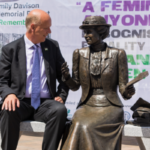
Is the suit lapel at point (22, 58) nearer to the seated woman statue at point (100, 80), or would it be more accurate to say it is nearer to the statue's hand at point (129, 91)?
the seated woman statue at point (100, 80)

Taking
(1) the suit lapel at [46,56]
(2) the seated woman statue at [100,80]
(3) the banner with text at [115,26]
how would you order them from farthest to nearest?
(3) the banner with text at [115,26] → (1) the suit lapel at [46,56] → (2) the seated woman statue at [100,80]

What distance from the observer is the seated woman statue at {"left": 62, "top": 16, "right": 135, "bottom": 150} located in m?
3.56

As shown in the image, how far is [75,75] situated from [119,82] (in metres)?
0.56

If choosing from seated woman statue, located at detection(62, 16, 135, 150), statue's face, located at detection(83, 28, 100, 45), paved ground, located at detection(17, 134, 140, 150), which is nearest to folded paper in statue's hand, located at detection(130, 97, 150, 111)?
seated woman statue, located at detection(62, 16, 135, 150)

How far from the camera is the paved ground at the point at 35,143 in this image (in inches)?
214

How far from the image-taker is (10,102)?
3436 mm

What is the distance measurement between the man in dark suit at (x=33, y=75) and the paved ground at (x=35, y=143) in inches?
67.6

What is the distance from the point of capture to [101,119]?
351 centimetres

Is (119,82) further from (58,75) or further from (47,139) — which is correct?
(47,139)

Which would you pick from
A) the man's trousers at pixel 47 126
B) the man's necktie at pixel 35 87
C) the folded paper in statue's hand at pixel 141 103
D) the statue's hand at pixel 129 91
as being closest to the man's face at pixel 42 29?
the man's necktie at pixel 35 87

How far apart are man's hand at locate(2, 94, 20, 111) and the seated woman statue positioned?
65 cm

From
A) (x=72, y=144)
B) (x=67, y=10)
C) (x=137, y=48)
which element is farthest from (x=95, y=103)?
(x=67, y=10)

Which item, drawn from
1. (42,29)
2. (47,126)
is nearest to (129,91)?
(47,126)

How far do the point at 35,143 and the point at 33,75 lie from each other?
233 centimetres
